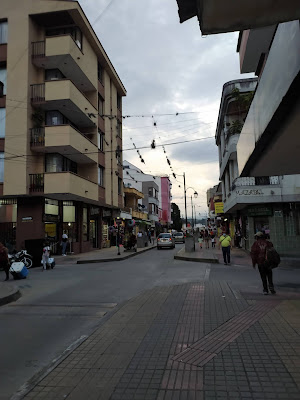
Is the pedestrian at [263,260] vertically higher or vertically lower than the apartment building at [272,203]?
lower

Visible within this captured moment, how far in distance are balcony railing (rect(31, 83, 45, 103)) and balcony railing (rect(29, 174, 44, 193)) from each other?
16.0 ft

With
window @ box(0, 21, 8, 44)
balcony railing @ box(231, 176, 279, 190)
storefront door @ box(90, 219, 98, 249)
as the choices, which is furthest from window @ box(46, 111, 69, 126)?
balcony railing @ box(231, 176, 279, 190)

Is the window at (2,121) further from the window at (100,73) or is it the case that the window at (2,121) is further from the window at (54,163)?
the window at (100,73)

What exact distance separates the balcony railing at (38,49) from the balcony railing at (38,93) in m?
2.04

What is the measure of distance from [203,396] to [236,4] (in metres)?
4.04

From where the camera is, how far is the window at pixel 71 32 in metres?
24.0

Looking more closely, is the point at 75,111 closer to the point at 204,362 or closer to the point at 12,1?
the point at 12,1

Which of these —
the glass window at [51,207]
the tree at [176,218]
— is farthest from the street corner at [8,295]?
the tree at [176,218]

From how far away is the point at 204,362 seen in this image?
13.9ft

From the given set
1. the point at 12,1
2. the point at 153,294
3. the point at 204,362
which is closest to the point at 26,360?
the point at 204,362

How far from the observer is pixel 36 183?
21.5 m

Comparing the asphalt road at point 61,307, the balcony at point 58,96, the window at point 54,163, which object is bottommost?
the asphalt road at point 61,307

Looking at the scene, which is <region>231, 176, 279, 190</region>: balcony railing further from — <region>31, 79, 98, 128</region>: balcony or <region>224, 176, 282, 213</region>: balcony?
<region>31, 79, 98, 128</region>: balcony

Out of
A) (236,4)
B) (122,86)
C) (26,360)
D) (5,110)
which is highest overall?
(122,86)
